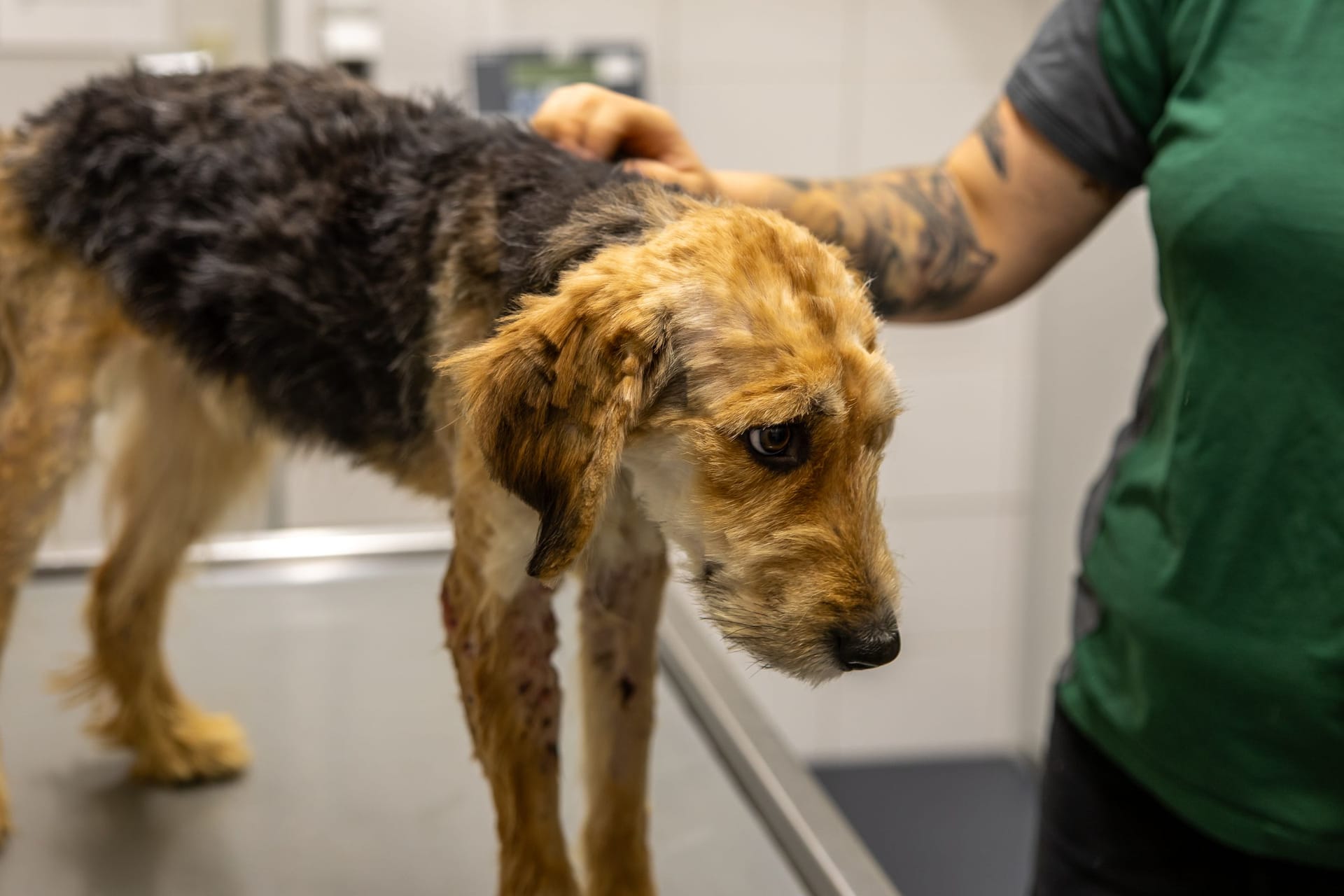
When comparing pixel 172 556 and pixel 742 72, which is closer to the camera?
pixel 172 556

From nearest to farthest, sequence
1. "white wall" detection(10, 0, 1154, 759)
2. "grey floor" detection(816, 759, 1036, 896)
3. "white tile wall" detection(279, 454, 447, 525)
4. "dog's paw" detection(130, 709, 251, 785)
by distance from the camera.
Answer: "dog's paw" detection(130, 709, 251, 785) → "white tile wall" detection(279, 454, 447, 525) → "white wall" detection(10, 0, 1154, 759) → "grey floor" detection(816, 759, 1036, 896)

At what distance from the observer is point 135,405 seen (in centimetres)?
142

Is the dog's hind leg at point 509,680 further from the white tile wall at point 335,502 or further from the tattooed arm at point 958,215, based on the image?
the white tile wall at point 335,502

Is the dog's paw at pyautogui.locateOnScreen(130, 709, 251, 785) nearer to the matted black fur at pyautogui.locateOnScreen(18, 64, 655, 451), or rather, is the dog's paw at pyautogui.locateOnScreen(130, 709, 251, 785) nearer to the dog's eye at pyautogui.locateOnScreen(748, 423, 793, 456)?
the matted black fur at pyautogui.locateOnScreen(18, 64, 655, 451)

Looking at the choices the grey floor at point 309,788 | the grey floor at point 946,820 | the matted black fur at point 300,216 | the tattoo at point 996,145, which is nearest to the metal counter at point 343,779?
the grey floor at point 309,788

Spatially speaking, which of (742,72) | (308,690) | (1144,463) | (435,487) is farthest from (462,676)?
(742,72)

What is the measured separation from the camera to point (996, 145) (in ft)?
3.84

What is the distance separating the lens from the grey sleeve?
109cm

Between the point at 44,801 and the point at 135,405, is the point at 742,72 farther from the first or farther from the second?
the point at 44,801

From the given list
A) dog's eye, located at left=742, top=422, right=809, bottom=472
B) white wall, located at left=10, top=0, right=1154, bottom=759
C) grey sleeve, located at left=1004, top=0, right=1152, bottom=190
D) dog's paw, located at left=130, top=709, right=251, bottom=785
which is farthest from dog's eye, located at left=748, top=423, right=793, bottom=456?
white wall, located at left=10, top=0, right=1154, bottom=759

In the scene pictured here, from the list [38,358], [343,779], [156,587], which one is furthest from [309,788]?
[38,358]

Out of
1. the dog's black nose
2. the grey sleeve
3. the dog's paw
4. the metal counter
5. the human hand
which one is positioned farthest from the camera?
the dog's paw

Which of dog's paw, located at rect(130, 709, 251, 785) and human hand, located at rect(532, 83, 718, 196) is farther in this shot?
dog's paw, located at rect(130, 709, 251, 785)

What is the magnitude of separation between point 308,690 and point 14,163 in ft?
2.56
